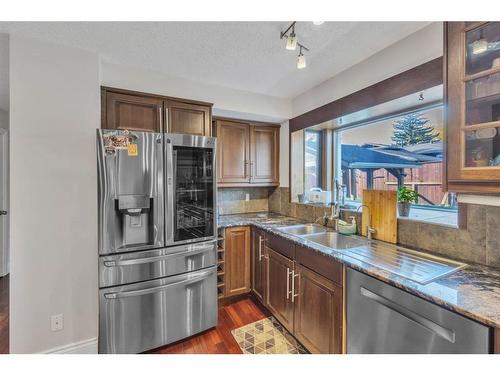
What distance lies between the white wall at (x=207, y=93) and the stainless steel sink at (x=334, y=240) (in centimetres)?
154

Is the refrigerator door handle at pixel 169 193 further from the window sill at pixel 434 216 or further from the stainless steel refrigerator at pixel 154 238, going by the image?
the window sill at pixel 434 216

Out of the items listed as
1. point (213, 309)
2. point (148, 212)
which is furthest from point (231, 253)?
point (148, 212)

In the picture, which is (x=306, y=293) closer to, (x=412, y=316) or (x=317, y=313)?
(x=317, y=313)

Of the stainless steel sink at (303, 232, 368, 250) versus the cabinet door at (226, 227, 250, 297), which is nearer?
the stainless steel sink at (303, 232, 368, 250)

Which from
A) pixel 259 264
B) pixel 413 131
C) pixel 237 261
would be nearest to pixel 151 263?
pixel 237 261

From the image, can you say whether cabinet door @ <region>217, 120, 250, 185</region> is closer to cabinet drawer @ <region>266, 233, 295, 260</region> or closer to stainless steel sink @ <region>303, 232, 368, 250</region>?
cabinet drawer @ <region>266, 233, 295, 260</region>

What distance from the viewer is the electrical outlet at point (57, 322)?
5.44ft

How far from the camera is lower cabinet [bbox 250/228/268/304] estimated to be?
2342mm

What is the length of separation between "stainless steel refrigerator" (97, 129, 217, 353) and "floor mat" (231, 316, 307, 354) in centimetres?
31

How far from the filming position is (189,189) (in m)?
1.99

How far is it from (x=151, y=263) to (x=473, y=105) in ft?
7.19

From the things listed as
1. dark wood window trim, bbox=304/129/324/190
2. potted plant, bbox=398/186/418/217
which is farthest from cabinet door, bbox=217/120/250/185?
potted plant, bbox=398/186/418/217

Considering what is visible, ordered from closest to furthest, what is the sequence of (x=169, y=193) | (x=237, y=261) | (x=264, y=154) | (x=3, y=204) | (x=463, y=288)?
(x=463, y=288) → (x=169, y=193) → (x=237, y=261) → (x=264, y=154) → (x=3, y=204)

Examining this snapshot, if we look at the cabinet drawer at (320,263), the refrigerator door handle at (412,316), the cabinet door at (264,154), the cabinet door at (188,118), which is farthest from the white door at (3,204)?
the refrigerator door handle at (412,316)
